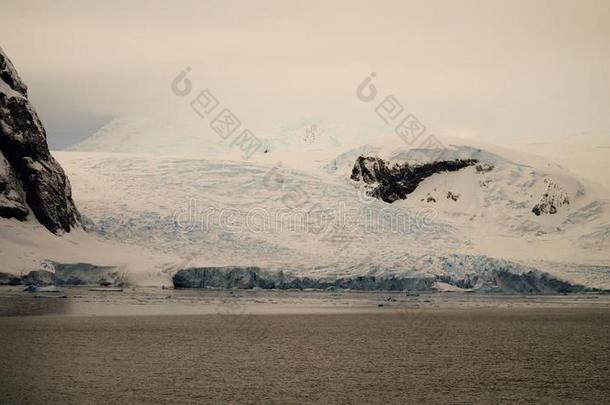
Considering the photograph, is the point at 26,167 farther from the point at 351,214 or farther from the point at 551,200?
the point at 551,200

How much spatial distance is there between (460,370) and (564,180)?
45.8 m

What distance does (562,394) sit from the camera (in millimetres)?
15352

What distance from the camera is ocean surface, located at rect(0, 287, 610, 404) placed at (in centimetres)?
1490

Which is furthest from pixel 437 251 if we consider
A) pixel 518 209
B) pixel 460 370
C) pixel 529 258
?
pixel 460 370

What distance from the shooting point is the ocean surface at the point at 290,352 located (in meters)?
14.9

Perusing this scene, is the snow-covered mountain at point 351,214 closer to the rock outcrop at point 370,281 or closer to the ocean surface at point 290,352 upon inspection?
the rock outcrop at point 370,281

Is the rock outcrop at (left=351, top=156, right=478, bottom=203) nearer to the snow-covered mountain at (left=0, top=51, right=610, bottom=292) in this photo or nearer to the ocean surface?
the snow-covered mountain at (left=0, top=51, right=610, bottom=292)

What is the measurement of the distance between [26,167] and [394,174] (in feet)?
89.7

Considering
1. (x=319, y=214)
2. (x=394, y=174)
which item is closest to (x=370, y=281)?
(x=319, y=214)

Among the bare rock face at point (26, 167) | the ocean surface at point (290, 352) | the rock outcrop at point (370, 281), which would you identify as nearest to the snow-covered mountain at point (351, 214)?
the rock outcrop at point (370, 281)

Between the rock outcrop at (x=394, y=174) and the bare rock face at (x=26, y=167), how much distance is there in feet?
75.3

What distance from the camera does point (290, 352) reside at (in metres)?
20.5

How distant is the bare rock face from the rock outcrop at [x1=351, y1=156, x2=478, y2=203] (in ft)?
75.3

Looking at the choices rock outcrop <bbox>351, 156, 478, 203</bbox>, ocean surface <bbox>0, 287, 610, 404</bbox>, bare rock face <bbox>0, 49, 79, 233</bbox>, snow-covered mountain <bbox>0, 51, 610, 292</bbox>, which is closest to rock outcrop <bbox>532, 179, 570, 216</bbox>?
snow-covered mountain <bbox>0, 51, 610, 292</bbox>
